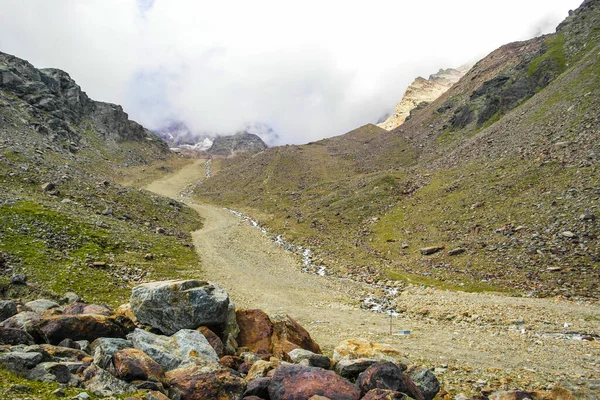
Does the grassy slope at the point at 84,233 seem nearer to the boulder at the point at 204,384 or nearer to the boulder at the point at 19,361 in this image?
the boulder at the point at 19,361

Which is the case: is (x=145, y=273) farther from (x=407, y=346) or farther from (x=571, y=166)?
(x=571, y=166)

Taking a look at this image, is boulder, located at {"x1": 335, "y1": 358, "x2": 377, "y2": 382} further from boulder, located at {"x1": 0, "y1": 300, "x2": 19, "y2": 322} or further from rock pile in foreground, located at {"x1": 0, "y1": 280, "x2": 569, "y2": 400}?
boulder, located at {"x1": 0, "y1": 300, "x2": 19, "y2": 322}

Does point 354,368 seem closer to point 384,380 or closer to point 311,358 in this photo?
point 384,380

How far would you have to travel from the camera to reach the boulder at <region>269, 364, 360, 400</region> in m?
9.67

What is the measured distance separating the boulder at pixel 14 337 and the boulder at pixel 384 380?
10.4m

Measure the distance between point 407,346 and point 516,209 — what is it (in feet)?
90.8

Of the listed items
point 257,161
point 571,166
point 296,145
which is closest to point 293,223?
point 571,166

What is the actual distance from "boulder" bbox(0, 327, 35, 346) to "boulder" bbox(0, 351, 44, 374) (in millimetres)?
1588

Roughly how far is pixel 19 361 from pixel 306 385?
763 centimetres

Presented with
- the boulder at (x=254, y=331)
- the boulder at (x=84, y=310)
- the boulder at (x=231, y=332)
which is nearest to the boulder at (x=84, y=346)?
the boulder at (x=84, y=310)

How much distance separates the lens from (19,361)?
8391mm

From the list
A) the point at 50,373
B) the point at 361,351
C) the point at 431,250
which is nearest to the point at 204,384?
the point at 50,373

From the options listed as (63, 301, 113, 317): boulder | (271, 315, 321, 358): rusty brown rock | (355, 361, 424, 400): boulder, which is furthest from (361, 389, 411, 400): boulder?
(63, 301, 113, 317): boulder

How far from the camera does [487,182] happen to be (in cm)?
4772
